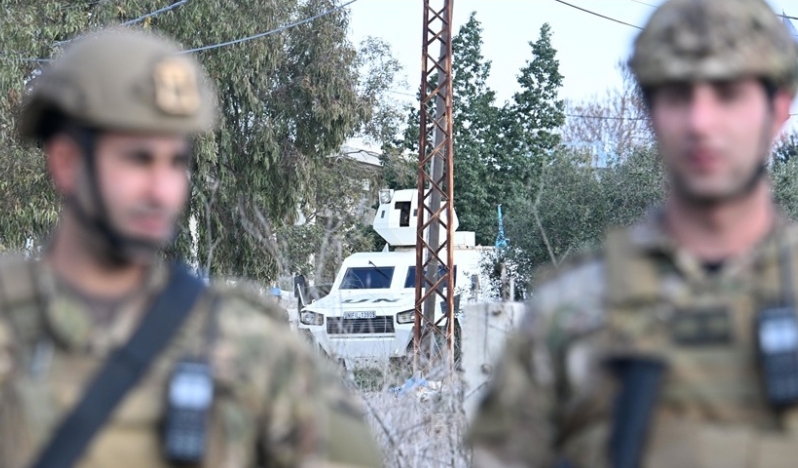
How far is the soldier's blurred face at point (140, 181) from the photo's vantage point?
8.02 feet

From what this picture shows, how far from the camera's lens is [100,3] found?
59.7ft

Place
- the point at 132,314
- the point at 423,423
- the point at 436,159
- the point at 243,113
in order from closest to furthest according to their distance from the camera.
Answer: the point at 132,314
the point at 423,423
the point at 436,159
the point at 243,113

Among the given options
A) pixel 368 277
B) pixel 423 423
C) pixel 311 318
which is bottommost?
pixel 311 318

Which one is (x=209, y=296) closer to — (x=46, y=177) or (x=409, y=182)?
(x=46, y=177)

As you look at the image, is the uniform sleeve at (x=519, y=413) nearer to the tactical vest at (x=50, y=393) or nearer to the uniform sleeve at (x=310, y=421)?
the uniform sleeve at (x=310, y=421)

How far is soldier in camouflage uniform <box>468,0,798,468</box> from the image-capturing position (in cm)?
222

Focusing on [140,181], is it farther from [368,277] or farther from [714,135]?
[368,277]

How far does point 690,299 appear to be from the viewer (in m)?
2.31

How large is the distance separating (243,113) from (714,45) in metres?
19.0

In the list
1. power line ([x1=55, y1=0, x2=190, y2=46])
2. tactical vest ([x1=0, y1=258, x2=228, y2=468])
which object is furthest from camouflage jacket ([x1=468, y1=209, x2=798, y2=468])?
power line ([x1=55, y1=0, x2=190, y2=46])

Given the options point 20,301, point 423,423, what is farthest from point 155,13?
point 20,301

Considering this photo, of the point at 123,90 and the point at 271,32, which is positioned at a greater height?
the point at 271,32

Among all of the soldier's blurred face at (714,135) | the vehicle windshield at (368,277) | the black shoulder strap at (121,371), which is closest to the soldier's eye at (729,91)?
the soldier's blurred face at (714,135)

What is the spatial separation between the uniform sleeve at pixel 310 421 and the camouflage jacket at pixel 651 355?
0.79 ft
